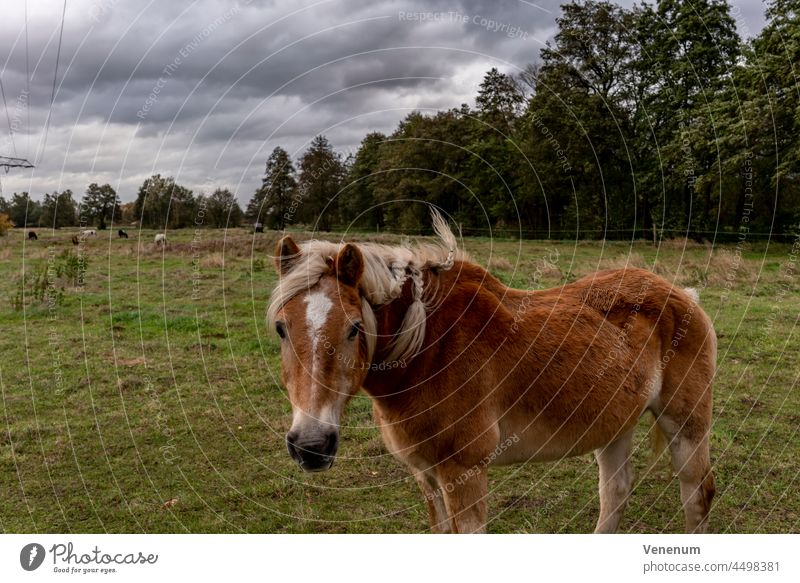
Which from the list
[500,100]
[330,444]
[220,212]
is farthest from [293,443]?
[500,100]

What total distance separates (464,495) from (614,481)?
2.48 meters

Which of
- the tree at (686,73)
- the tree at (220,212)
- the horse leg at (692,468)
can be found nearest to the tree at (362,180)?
the tree at (220,212)

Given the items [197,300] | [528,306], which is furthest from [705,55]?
[528,306]

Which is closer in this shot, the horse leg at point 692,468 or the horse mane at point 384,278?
the horse mane at point 384,278

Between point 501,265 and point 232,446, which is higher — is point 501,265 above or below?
above

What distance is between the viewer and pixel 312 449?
3.29 meters

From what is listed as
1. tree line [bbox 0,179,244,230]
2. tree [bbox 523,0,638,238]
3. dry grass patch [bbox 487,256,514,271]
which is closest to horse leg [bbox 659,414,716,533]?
tree line [bbox 0,179,244,230]

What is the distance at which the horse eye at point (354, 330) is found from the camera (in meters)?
3.53

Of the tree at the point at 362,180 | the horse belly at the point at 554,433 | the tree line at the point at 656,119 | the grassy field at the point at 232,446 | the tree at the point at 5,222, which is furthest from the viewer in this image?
the tree line at the point at 656,119

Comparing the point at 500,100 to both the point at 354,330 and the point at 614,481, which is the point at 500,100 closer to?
the point at 614,481

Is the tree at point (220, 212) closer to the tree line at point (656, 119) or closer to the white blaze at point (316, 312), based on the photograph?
the tree line at point (656, 119)

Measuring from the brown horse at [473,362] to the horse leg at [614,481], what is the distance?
6.2 inches

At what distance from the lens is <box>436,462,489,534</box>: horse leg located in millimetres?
4160

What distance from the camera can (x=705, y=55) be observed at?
2684 centimetres
